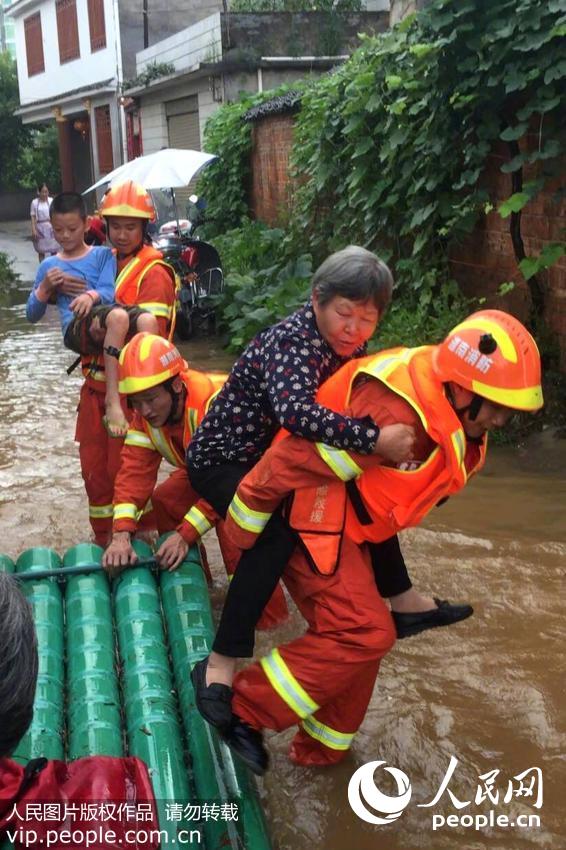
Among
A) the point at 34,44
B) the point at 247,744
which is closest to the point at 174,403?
the point at 247,744

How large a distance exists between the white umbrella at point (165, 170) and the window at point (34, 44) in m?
20.8

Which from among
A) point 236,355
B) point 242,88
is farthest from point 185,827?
point 242,88

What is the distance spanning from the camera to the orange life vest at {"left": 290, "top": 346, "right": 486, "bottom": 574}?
2703 millimetres

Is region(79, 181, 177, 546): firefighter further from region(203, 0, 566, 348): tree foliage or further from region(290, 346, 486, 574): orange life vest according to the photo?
region(203, 0, 566, 348): tree foliage

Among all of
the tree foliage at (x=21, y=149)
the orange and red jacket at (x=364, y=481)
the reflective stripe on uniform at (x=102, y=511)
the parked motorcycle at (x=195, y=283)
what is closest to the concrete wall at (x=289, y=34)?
the parked motorcycle at (x=195, y=283)

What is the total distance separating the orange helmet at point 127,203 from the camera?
15.9ft

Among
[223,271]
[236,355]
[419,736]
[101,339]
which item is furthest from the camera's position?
[223,271]

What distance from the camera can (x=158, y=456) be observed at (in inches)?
163

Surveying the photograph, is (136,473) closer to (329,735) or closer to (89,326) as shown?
(89,326)

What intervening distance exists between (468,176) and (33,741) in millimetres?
5115

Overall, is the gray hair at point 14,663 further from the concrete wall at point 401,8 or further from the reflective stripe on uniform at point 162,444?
the concrete wall at point 401,8

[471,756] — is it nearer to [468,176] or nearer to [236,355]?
[468,176]

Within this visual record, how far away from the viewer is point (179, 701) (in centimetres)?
325

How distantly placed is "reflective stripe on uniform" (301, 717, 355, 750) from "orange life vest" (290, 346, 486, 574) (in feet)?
2.19
